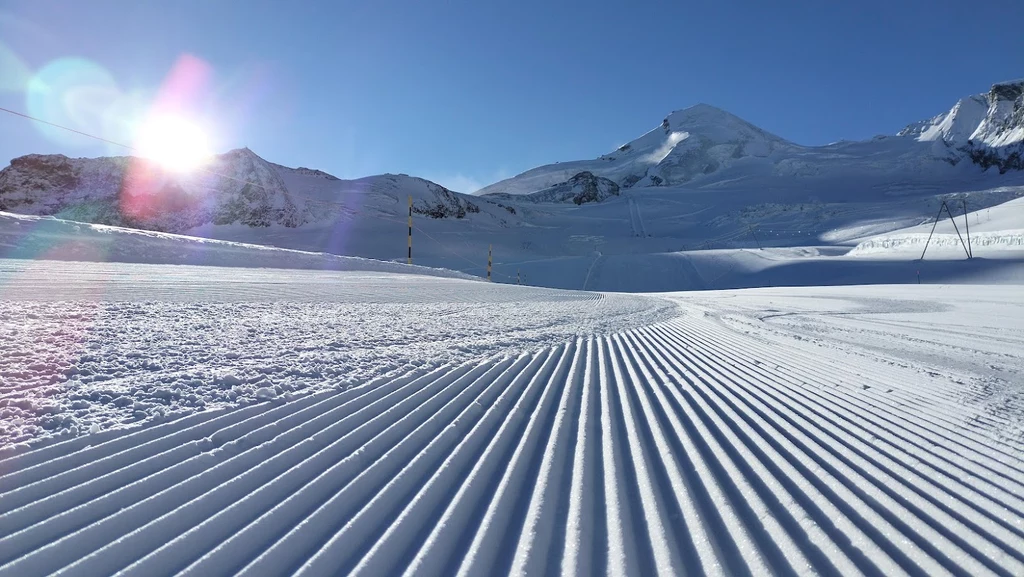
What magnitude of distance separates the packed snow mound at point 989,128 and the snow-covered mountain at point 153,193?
117 m

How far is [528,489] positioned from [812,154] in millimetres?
127963

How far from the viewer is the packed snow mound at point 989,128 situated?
92375 mm

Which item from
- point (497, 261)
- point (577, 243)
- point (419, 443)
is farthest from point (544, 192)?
point (419, 443)

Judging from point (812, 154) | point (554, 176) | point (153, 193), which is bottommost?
point (153, 193)

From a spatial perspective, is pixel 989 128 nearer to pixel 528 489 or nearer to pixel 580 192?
pixel 580 192

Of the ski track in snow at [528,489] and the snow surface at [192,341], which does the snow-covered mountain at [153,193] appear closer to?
the snow surface at [192,341]

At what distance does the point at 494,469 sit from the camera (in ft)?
7.45

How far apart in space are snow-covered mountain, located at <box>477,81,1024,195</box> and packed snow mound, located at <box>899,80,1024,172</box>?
0.15 m

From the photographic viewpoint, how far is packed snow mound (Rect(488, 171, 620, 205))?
297ft

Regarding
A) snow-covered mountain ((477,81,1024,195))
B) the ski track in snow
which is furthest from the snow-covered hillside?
the ski track in snow

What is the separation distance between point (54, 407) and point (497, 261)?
41.1 m

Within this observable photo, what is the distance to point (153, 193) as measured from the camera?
37281 millimetres

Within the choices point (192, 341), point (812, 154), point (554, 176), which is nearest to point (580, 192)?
point (554, 176)

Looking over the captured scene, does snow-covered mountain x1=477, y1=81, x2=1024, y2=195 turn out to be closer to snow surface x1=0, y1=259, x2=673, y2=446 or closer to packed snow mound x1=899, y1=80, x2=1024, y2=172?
packed snow mound x1=899, y1=80, x2=1024, y2=172
